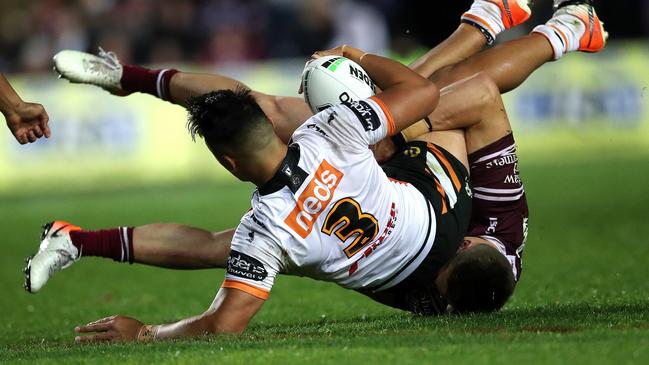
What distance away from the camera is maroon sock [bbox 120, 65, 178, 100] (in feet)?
25.5

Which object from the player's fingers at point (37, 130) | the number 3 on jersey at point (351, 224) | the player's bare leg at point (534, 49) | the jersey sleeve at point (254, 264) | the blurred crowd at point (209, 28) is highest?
the player's bare leg at point (534, 49)

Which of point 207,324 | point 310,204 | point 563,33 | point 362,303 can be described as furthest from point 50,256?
point 563,33

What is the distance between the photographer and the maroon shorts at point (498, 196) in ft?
23.1

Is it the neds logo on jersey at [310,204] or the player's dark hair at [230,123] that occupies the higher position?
the player's dark hair at [230,123]

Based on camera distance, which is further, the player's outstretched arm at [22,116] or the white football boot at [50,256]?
the player's outstretched arm at [22,116]

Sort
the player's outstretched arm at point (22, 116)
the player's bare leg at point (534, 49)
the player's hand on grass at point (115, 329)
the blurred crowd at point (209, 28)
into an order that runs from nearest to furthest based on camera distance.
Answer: the player's hand on grass at point (115, 329) < the player's outstretched arm at point (22, 116) < the player's bare leg at point (534, 49) < the blurred crowd at point (209, 28)

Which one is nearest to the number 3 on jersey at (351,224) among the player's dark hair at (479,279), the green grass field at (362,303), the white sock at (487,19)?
the green grass field at (362,303)

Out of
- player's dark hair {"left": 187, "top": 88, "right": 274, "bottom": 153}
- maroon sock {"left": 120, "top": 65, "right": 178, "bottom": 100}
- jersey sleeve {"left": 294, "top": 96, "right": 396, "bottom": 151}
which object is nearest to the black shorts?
jersey sleeve {"left": 294, "top": 96, "right": 396, "bottom": 151}

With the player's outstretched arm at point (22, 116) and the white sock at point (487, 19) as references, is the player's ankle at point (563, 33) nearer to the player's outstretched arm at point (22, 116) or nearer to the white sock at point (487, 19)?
the white sock at point (487, 19)

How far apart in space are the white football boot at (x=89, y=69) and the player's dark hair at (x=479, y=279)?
2.97 meters

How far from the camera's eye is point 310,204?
5.78 m

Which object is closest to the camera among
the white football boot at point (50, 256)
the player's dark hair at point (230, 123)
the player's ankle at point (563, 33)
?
the player's dark hair at point (230, 123)

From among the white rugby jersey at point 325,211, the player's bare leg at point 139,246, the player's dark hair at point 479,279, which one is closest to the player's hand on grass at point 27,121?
the player's bare leg at point 139,246

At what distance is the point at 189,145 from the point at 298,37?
2.72 m
